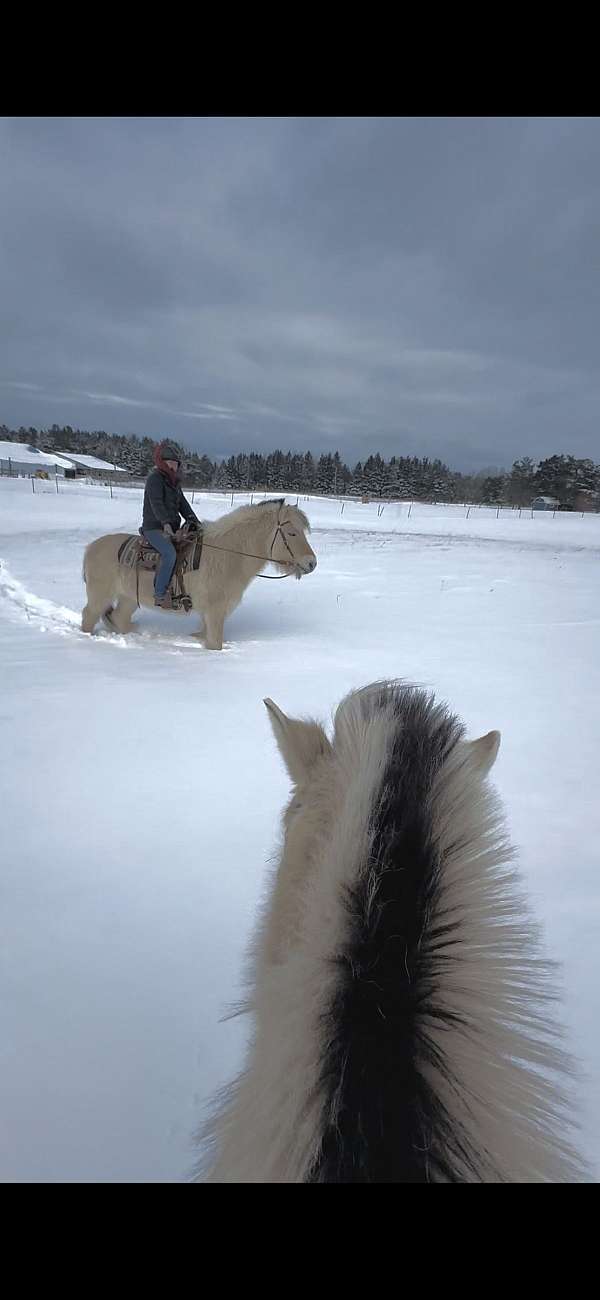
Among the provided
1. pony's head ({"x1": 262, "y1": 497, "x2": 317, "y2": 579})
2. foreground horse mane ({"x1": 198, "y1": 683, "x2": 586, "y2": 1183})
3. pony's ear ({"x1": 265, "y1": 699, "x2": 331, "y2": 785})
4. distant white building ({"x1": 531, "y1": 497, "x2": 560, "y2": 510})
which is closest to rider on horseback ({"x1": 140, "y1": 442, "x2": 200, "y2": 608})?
pony's head ({"x1": 262, "y1": 497, "x2": 317, "y2": 579})

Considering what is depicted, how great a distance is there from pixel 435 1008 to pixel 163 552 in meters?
6.07

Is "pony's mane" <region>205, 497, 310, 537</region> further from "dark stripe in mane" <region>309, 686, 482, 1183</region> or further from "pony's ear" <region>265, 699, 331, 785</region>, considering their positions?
"dark stripe in mane" <region>309, 686, 482, 1183</region>

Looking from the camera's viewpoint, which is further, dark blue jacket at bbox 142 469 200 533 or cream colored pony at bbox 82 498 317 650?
cream colored pony at bbox 82 498 317 650

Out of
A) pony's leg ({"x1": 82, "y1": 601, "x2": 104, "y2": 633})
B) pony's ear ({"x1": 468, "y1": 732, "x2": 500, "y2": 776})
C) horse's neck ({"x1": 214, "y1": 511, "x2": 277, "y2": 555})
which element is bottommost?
pony's leg ({"x1": 82, "y1": 601, "x2": 104, "y2": 633})

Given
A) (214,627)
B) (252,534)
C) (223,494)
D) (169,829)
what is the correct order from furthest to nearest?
1. (223,494)
2. (252,534)
3. (214,627)
4. (169,829)

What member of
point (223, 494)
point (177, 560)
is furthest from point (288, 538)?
point (223, 494)

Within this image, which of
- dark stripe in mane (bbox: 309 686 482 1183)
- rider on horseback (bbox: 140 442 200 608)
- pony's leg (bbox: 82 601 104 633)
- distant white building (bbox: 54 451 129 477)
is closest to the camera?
dark stripe in mane (bbox: 309 686 482 1183)

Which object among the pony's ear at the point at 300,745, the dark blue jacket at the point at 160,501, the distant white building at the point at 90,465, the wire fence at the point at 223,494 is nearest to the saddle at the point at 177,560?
the dark blue jacket at the point at 160,501

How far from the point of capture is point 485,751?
42.6 inches

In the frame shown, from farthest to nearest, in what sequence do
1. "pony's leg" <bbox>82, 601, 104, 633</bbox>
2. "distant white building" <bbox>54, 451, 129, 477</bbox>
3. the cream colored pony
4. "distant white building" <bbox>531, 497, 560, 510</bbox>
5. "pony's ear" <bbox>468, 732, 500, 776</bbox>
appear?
"distant white building" <bbox>54, 451, 129, 477</bbox>, "distant white building" <bbox>531, 497, 560, 510</bbox>, "pony's leg" <bbox>82, 601, 104, 633</bbox>, the cream colored pony, "pony's ear" <bbox>468, 732, 500, 776</bbox>

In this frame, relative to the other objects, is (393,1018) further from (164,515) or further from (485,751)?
(164,515)

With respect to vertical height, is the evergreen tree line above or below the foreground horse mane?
above

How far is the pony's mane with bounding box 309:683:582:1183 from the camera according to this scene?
56cm
